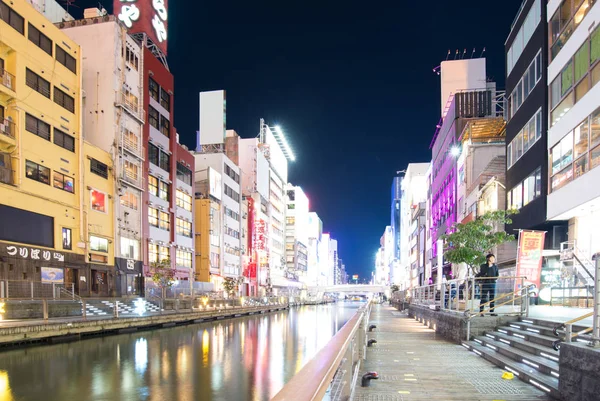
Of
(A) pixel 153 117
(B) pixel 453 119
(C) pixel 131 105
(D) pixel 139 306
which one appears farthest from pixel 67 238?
(B) pixel 453 119

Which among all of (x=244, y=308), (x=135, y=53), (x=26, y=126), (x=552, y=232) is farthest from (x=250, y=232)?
(x=552, y=232)

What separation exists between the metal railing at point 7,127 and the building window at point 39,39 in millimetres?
6346

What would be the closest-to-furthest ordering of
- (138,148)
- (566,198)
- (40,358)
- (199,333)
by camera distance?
(40,358) < (566,198) < (199,333) < (138,148)

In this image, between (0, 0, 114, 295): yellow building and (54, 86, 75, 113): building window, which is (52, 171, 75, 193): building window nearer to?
(0, 0, 114, 295): yellow building

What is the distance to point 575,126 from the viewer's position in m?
19.7

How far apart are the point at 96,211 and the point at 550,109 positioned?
3370 centimetres

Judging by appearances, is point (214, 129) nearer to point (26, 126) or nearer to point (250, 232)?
point (250, 232)

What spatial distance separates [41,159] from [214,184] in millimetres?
35841

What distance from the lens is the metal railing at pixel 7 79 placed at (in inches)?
1229

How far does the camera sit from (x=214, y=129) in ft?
268

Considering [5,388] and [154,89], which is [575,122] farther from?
[154,89]

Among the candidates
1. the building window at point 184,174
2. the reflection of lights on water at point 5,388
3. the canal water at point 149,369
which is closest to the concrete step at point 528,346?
the canal water at point 149,369

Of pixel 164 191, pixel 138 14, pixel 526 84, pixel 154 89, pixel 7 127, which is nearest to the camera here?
pixel 526 84

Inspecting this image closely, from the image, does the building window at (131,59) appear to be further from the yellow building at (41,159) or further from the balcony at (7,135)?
the balcony at (7,135)
